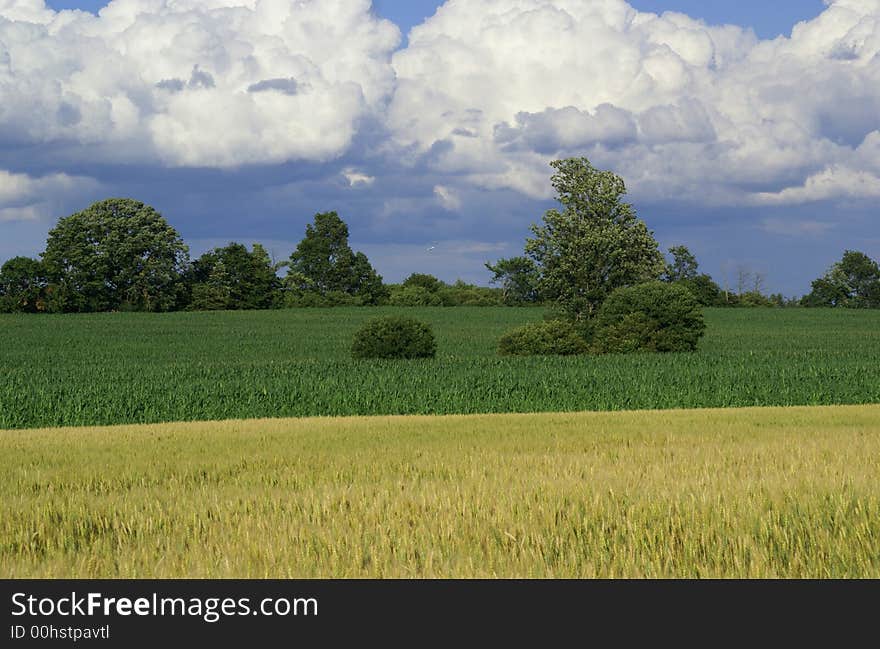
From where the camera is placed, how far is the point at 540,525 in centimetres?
693

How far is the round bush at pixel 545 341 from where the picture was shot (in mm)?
37844

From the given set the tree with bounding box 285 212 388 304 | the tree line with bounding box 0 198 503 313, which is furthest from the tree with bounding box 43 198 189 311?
the tree with bounding box 285 212 388 304

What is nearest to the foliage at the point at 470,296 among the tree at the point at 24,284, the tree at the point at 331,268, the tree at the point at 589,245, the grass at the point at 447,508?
the tree at the point at 331,268

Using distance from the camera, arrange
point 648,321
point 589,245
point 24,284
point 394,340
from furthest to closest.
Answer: point 24,284, point 589,245, point 648,321, point 394,340

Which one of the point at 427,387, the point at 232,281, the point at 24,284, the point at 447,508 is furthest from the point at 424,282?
the point at 447,508

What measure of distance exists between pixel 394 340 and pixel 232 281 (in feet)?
198

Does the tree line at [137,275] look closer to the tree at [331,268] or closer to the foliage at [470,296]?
the tree at [331,268]

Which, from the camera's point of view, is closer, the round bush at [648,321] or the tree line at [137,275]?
the round bush at [648,321]

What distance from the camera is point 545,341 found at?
125 feet

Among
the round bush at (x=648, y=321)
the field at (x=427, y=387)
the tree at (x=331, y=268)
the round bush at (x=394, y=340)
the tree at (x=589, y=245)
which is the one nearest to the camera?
the field at (x=427, y=387)

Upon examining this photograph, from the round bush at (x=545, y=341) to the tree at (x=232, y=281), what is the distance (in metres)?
55.2

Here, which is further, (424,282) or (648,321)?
(424,282)

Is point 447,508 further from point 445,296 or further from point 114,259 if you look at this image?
point 445,296
